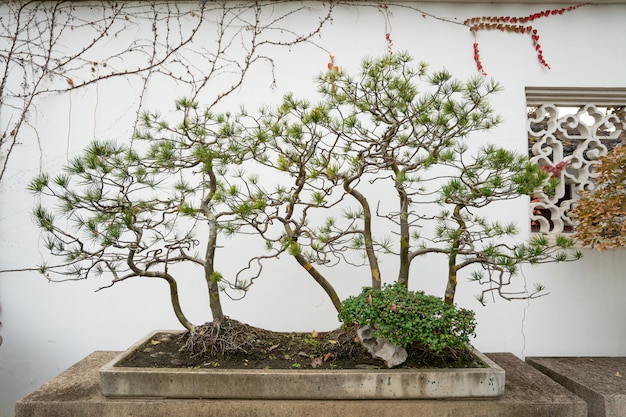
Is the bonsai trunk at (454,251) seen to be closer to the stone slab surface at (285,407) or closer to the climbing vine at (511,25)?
the stone slab surface at (285,407)

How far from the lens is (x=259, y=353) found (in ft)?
6.21

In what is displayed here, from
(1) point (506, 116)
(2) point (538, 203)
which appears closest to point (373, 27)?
(1) point (506, 116)

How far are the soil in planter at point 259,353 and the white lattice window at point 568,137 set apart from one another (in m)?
1.28

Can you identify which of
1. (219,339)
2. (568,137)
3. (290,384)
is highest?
(568,137)

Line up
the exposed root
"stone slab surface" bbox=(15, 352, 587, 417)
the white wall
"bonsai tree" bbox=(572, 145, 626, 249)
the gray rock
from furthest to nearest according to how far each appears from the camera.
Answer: the white wall, "bonsai tree" bbox=(572, 145, 626, 249), the exposed root, the gray rock, "stone slab surface" bbox=(15, 352, 587, 417)

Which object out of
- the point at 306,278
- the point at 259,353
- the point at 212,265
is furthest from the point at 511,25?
the point at 259,353

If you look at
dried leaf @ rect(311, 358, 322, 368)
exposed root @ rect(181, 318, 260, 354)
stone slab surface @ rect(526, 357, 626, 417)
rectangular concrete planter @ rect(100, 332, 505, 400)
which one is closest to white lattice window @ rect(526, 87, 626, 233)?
stone slab surface @ rect(526, 357, 626, 417)

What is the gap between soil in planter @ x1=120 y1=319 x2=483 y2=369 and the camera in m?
1.79

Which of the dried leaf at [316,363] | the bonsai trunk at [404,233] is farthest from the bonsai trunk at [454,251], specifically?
the dried leaf at [316,363]

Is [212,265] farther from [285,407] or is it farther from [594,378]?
[594,378]

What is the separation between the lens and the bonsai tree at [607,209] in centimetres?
222

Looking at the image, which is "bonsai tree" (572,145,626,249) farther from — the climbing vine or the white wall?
the climbing vine

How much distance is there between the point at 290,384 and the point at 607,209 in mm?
1801

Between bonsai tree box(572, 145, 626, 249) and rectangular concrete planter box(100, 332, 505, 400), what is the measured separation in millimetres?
1130
